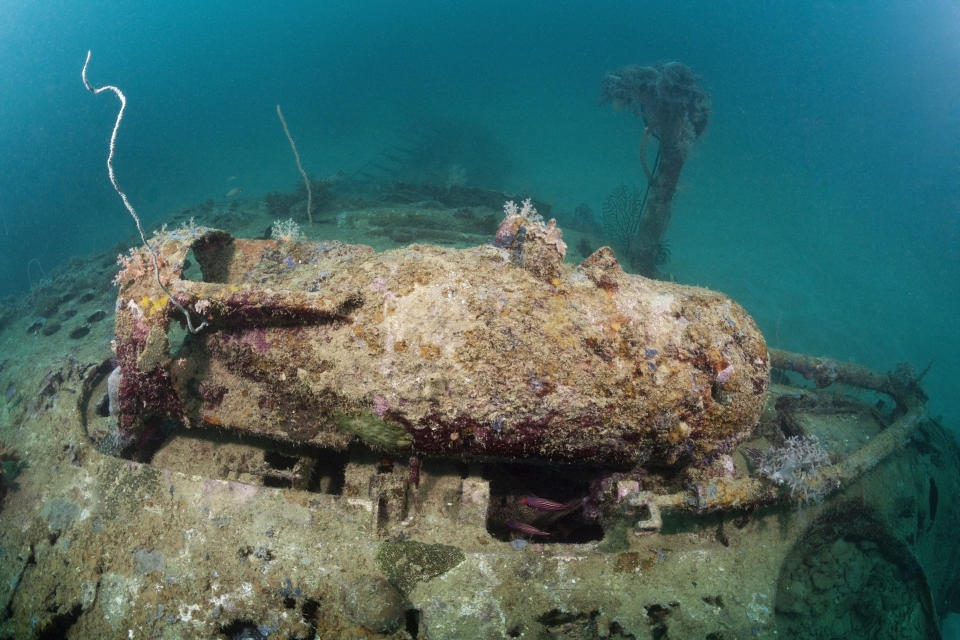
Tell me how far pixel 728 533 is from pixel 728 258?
28.5m

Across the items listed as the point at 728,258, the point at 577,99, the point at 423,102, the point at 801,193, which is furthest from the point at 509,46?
the point at 728,258

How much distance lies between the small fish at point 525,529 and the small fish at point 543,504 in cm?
17

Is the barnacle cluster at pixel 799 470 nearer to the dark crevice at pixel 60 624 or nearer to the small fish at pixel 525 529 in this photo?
the small fish at pixel 525 529

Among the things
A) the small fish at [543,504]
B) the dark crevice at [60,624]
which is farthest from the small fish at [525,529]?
the dark crevice at [60,624]

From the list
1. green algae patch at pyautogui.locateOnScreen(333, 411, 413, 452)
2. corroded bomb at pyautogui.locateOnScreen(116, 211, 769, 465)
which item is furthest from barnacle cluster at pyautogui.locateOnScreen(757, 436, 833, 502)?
green algae patch at pyautogui.locateOnScreen(333, 411, 413, 452)

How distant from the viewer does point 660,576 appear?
10.1ft

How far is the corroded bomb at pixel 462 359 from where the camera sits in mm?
2930

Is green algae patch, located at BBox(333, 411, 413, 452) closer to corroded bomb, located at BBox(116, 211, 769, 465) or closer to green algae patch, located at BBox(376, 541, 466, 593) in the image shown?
corroded bomb, located at BBox(116, 211, 769, 465)

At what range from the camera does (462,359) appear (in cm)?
291

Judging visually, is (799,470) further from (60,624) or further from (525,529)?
(60,624)

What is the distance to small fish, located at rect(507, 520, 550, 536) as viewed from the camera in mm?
3431

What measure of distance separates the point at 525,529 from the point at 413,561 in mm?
990

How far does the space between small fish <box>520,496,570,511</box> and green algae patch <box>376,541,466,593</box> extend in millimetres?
822

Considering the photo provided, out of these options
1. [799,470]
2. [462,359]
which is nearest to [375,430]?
[462,359]
